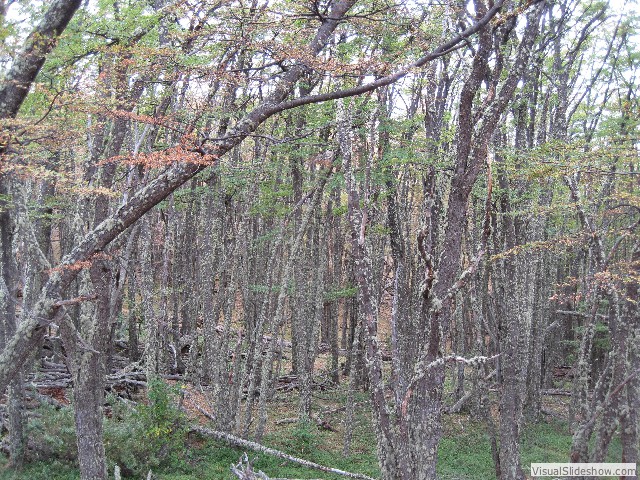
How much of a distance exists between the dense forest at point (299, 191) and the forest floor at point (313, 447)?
0.42 ft

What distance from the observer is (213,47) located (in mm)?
6707

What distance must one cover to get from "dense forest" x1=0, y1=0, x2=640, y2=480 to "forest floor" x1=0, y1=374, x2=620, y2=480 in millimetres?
128

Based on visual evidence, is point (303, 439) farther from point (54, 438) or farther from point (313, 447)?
point (54, 438)

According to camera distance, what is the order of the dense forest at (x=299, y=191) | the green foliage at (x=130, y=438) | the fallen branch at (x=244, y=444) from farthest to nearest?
the fallen branch at (x=244, y=444) → the green foliage at (x=130, y=438) → the dense forest at (x=299, y=191)

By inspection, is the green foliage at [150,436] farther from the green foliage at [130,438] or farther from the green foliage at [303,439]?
the green foliage at [303,439]

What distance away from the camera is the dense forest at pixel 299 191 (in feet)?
17.0

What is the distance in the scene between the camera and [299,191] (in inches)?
526

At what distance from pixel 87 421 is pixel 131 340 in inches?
318

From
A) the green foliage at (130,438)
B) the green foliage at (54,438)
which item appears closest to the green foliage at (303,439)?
the green foliage at (130,438)

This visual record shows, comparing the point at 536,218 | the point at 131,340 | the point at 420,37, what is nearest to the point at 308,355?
the point at 131,340

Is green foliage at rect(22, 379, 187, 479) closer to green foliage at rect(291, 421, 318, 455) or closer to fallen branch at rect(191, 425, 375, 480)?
fallen branch at rect(191, 425, 375, 480)

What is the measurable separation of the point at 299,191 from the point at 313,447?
6.25 m

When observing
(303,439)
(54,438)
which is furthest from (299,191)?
(54,438)

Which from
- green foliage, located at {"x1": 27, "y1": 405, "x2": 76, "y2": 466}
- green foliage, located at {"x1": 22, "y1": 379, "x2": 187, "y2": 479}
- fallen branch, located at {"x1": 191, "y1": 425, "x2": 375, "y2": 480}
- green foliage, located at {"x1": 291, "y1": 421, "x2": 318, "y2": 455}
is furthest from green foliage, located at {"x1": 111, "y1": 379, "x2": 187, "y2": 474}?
green foliage, located at {"x1": 291, "y1": 421, "x2": 318, "y2": 455}
